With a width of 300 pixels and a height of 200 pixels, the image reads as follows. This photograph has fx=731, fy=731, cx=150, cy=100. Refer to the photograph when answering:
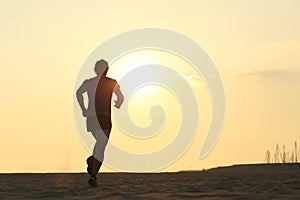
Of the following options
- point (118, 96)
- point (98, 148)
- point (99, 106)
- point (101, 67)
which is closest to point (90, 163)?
point (98, 148)

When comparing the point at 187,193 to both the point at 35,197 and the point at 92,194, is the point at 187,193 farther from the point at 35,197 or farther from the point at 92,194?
the point at 35,197

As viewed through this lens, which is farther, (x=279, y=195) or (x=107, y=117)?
(x=107, y=117)

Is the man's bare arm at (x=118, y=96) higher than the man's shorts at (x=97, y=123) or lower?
higher

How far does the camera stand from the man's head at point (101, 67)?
15.3 metres

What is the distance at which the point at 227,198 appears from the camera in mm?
10586

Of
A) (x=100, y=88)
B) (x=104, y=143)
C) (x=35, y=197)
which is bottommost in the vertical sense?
(x=35, y=197)

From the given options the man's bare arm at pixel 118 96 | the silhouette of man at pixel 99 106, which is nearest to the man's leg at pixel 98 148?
the silhouette of man at pixel 99 106

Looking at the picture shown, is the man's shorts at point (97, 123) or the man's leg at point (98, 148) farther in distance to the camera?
the man's shorts at point (97, 123)

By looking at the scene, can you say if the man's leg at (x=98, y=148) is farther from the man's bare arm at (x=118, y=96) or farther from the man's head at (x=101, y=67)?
the man's head at (x=101, y=67)

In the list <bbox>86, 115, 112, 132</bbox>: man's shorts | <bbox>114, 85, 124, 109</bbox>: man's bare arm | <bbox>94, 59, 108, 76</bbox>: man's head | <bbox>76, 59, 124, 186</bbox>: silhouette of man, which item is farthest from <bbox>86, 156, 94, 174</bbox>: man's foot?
<bbox>94, 59, 108, 76</bbox>: man's head

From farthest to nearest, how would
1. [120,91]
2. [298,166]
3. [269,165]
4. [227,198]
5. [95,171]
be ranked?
[269,165]
[298,166]
[120,91]
[95,171]
[227,198]

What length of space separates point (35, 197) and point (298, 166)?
2421 cm

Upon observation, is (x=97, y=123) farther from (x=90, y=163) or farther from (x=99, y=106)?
(x=90, y=163)

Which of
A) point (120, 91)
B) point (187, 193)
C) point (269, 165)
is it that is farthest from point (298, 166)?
point (187, 193)
